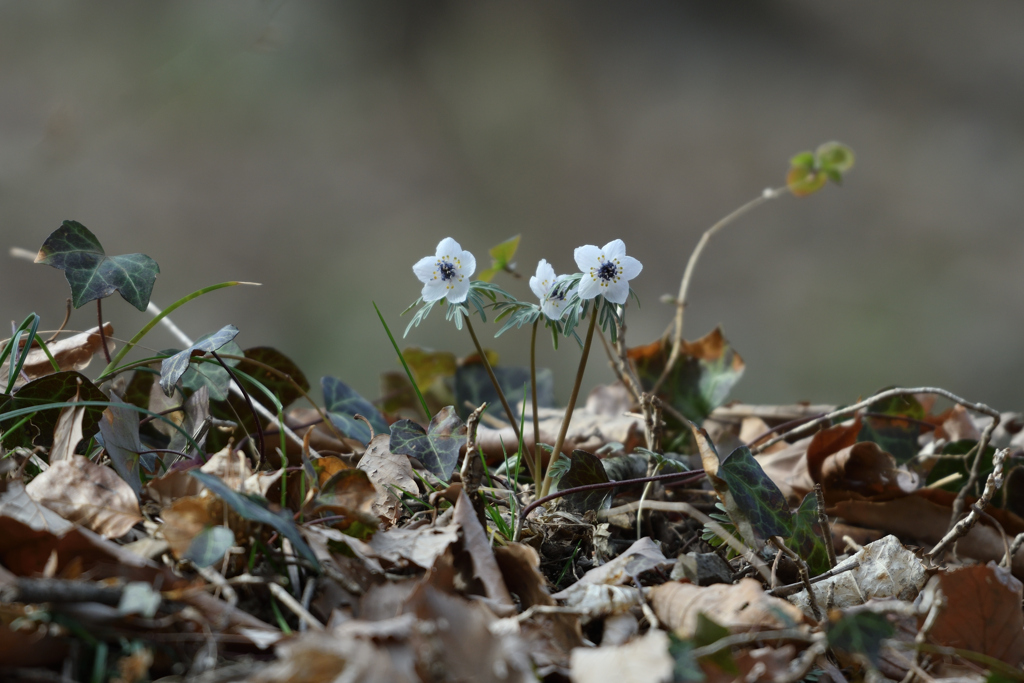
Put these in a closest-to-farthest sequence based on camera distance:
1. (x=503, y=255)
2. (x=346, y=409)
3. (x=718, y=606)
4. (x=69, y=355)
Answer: (x=718, y=606), (x=69, y=355), (x=503, y=255), (x=346, y=409)

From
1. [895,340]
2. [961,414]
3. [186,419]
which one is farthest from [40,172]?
[895,340]

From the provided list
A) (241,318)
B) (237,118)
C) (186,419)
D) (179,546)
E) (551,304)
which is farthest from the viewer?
(237,118)

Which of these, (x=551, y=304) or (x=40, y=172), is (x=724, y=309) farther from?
(x=40, y=172)

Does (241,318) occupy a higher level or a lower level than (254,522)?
higher

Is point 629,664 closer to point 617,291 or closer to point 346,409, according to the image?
point 617,291

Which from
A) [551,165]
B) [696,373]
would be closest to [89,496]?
[696,373]

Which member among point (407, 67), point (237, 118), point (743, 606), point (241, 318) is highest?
point (407, 67)

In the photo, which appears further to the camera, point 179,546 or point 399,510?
point 399,510

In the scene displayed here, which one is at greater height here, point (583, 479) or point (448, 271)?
point (448, 271)
